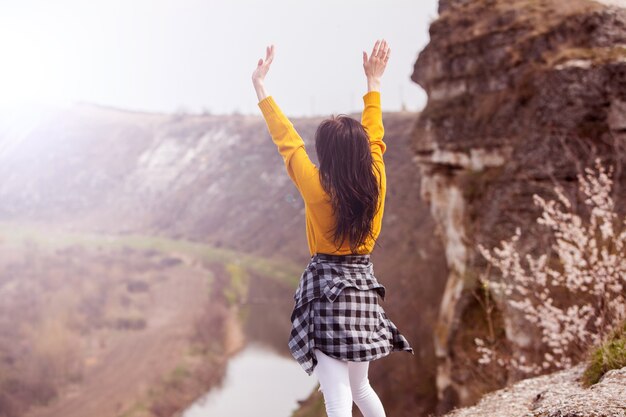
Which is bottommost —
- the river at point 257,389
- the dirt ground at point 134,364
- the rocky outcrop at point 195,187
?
the river at point 257,389

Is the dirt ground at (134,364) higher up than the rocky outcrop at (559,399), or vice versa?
the rocky outcrop at (559,399)

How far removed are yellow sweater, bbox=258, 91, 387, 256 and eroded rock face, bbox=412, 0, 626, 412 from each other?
539 cm

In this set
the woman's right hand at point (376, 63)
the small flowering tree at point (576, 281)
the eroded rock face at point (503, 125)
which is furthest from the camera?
the eroded rock face at point (503, 125)

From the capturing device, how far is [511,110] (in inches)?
450

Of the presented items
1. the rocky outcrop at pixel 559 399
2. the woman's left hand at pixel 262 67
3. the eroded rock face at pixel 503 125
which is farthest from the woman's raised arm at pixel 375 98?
the eroded rock face at pixel 503 125

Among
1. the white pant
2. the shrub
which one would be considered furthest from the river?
the white pant

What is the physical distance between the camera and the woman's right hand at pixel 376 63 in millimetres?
3059

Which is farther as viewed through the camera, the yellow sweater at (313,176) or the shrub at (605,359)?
the shrub at (605,359)

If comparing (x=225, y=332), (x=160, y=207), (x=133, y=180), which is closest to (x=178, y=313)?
(x=225, y=332)

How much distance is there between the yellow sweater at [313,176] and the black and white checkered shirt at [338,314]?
0.08 m

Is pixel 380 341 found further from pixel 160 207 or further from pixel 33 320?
pixel 160 207

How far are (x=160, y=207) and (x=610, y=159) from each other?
A: 67.0 m

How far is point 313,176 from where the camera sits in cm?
273

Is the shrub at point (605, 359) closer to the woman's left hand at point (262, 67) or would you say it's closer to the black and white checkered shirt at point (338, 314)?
the black and white checkered shirt at point (338, 314)
